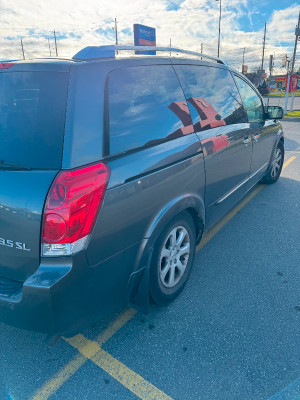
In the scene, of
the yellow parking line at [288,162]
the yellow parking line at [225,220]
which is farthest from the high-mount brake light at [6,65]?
the yellow parking line at [288,162]

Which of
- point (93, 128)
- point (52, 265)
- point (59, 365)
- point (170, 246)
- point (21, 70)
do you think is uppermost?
point (21, 70)

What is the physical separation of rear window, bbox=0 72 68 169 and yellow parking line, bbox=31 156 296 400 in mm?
1343

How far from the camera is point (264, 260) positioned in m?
3.17

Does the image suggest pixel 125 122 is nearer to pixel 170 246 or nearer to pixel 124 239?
pixel 124 239

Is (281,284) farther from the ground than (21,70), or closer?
closer

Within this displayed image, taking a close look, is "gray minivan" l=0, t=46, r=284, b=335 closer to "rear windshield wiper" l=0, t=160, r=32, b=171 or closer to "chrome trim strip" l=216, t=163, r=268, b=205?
"rear windshield wiper" l=0, t=160, r=32, b=171

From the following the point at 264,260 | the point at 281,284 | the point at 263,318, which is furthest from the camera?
the point at 264,260

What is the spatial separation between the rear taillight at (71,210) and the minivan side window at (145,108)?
277mm

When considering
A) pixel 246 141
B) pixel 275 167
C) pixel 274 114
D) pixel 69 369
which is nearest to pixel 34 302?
pixel 69 369

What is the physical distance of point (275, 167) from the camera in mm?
5297

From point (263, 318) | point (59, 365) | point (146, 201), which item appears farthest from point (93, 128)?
point (263, 318)


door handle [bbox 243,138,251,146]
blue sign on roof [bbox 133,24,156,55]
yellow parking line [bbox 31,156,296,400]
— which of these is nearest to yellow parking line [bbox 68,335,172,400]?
yellow parking line [bbox 31,156,296,400]

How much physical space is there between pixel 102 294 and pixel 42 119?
1100 mm

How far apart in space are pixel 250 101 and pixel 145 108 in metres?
2.36
